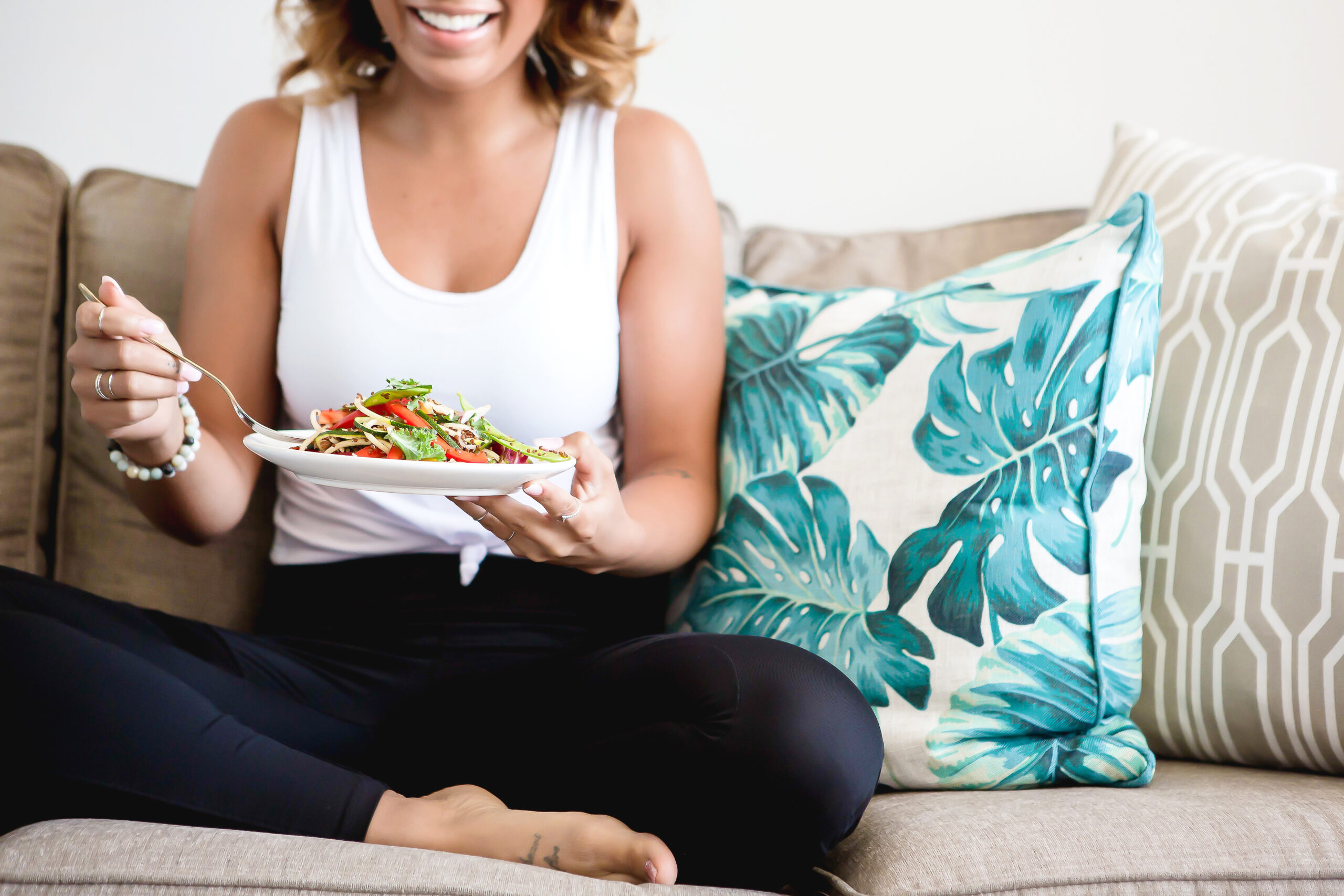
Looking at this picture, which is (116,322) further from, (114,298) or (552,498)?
(552,498)

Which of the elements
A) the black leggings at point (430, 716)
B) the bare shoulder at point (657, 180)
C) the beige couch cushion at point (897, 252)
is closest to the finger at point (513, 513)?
the black leggings at point (430, 716)

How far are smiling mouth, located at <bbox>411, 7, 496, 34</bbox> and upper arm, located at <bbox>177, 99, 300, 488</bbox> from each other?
0.83ft

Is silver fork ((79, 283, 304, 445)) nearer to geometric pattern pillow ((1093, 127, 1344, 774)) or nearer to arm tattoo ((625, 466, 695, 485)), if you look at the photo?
arm tattoo ((625, 466, 695, 485))

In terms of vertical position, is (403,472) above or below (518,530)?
above

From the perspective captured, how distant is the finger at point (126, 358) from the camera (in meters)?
0.76

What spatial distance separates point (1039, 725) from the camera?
2.81 ft

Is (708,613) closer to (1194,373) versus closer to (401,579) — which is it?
(401,579)

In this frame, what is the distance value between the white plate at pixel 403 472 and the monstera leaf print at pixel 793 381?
16.2 inches

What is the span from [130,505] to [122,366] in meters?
0.50

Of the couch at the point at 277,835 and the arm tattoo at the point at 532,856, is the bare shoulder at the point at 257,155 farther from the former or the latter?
the arm tattoo at the point at 532,856

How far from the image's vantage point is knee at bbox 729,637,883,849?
72 cm

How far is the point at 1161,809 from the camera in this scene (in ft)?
2.40

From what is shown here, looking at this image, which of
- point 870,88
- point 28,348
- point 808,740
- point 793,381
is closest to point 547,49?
point 793,381

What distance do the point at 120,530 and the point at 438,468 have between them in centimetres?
79
